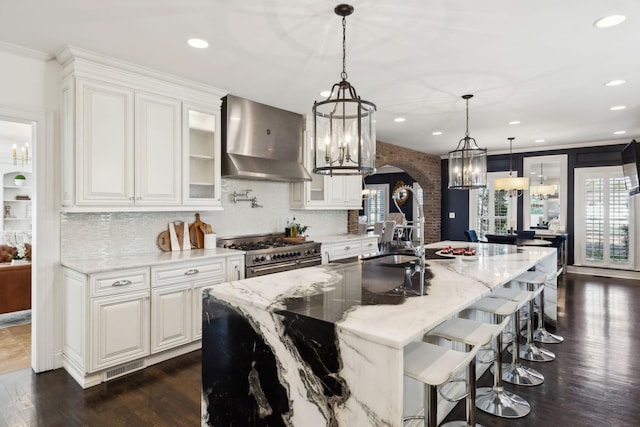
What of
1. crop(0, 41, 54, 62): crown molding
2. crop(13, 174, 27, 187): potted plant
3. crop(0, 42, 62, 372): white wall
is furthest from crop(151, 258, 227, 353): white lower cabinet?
crop(13, 174, 27, 187): potted plant

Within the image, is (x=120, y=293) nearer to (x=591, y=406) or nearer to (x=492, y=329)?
(x=492, y=329)

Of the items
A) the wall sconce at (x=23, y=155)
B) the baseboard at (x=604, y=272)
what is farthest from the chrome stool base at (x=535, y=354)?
the wall sconce at (x=23, y=155)

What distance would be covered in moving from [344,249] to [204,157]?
2.32 metres

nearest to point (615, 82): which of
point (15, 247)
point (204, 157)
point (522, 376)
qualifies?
point (522, 376)

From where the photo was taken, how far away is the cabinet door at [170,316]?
3.17 m

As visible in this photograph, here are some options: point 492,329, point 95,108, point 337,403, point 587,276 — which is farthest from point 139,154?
point 587,276

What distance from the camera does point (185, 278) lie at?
3.37 m

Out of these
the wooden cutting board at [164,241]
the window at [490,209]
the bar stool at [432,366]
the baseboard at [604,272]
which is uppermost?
the window at [490,209]

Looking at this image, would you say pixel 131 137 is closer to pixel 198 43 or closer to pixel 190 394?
pixel 198 43

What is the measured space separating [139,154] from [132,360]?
1765 millimetres

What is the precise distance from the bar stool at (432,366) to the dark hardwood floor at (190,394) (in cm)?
94

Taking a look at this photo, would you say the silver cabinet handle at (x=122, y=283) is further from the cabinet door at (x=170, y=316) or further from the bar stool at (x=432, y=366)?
the bar stool at (x=432, y=366)

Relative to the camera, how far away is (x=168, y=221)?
388 cm

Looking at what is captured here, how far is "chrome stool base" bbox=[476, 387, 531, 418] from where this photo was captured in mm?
2461
